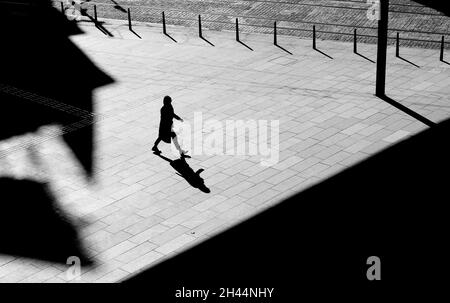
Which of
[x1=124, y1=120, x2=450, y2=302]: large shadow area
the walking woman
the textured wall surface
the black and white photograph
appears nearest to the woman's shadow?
the black and white photograph

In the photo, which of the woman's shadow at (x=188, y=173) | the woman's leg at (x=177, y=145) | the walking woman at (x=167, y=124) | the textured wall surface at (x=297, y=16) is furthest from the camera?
the textured wall surface at (x=297, y=16)

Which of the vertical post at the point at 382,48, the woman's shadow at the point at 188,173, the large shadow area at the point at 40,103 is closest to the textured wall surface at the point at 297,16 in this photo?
the large shadow area at the point at 40,103

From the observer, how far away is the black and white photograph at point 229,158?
48.5ft

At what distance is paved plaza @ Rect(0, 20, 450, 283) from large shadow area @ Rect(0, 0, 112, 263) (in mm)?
382

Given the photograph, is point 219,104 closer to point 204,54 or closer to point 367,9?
point 204,54

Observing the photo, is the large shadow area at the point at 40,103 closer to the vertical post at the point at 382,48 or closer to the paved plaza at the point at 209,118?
the paved plaza at the point at 209,118

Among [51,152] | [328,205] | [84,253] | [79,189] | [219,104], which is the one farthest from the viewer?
[219,104]

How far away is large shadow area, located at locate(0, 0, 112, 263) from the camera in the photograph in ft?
53.8

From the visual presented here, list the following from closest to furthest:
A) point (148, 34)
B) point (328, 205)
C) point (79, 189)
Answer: point (328, 205), point (79, 189), point (148, 34)

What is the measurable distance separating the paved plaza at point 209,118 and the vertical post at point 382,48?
43cm

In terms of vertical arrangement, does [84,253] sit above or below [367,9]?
below

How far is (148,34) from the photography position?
30266 millimetres
